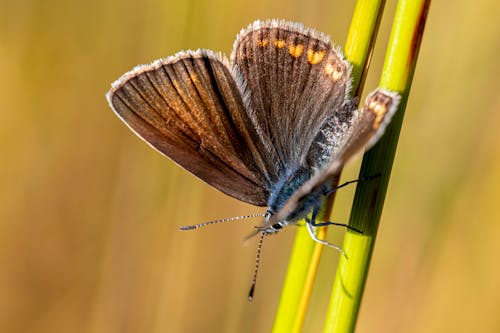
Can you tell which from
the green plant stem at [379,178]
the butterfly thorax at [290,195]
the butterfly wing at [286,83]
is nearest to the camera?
the green plant stem at [379,178]

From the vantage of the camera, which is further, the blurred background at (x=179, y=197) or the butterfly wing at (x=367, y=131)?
the blurred background at (x=179, y=197)

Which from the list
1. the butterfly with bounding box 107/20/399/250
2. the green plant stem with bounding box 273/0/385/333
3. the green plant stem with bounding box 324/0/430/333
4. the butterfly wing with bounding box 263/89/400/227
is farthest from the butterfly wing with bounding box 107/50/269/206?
the green plant stem with bounding box 324/0/430/333

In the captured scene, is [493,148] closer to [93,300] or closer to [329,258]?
[329,258]

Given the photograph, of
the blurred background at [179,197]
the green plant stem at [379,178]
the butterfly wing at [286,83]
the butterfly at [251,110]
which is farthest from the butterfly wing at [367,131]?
the blurred background at [179,197]

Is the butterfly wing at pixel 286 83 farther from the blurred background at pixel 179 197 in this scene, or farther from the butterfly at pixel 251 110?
the blurred background at pixel 179 197

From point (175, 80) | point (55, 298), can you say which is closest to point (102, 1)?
point (175, 80)

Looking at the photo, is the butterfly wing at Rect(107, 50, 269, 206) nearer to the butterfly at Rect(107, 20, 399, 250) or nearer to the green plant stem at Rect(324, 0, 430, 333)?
the butterfly at Rect(107, 20, 399, 250)

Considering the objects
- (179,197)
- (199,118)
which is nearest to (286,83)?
(199,118)

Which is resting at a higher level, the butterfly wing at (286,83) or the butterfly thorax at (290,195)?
the butterfly wing at (286,83)
